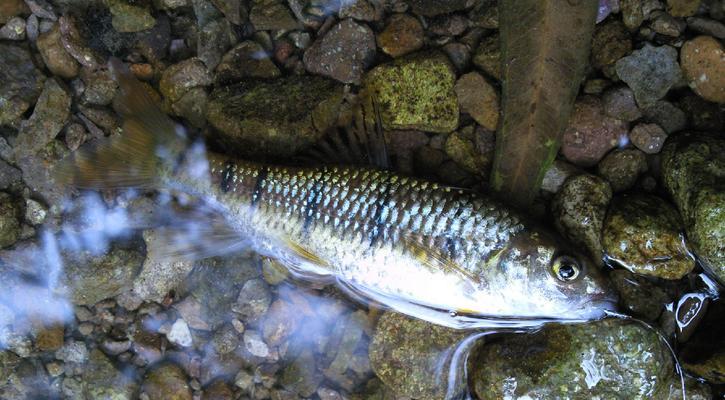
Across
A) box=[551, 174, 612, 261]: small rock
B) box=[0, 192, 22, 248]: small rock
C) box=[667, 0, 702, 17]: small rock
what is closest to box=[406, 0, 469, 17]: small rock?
box=[667, 0, 702, 17]: small rock

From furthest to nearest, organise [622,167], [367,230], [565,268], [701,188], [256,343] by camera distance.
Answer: [256,343] → [622,167] → [367,230] → [701,188] → [565,268]

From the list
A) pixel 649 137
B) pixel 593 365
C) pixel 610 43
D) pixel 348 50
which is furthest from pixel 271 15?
pixel 593 365

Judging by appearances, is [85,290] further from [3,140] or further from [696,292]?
[696,292]

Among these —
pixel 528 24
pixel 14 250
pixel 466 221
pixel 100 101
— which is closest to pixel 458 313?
pixel 466 221

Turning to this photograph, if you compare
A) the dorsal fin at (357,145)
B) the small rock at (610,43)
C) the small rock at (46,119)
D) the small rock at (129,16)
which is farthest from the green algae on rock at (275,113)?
the small rock at (610,43)

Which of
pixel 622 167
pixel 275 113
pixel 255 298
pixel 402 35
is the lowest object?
pixel 255 298

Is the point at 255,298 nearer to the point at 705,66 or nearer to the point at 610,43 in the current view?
the point at 610,43
